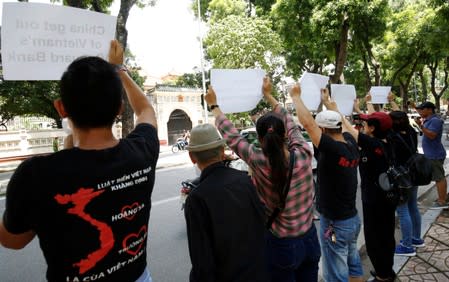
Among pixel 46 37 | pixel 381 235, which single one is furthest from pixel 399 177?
pixel 46 37

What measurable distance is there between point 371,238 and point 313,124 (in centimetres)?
142

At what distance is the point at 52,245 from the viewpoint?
3.67ft

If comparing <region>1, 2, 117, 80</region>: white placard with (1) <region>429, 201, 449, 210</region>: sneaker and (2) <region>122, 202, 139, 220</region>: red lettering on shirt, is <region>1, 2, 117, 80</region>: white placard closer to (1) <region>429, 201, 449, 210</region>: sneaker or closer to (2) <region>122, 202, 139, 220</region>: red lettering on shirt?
(2) <region>122, 202, 139, 220</region>: red lettering on shirt

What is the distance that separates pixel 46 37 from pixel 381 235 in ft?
9.96

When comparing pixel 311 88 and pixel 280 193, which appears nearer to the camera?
pixel 280 193

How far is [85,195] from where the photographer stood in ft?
3.72

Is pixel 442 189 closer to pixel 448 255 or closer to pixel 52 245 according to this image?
pixel 448 255

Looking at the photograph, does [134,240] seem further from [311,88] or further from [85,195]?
[311,88]

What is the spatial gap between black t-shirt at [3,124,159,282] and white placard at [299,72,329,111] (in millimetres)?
2160

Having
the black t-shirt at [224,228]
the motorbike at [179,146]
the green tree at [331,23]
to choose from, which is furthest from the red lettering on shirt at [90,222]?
the motorbike at [179,146]

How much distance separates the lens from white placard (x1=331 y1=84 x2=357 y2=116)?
3.78 meters

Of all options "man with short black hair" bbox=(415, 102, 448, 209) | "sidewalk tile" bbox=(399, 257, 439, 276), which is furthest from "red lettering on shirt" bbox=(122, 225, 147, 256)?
"man with short black hair" bbox=(415, 102, 448, 209)

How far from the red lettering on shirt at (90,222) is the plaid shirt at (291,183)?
3.51ft

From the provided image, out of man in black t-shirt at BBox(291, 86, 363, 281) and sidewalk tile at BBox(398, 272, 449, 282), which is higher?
man in black t-shirt at BBox(291, 86, 363, 281)
